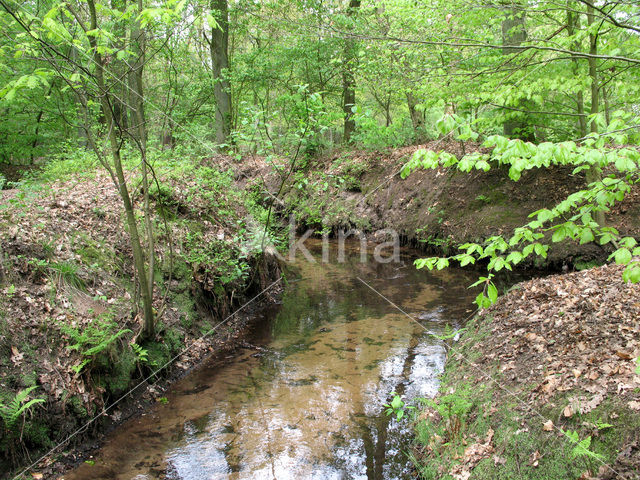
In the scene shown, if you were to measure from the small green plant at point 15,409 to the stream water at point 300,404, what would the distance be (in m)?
0.70

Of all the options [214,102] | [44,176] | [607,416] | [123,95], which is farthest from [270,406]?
[214,102]

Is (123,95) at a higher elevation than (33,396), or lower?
higher

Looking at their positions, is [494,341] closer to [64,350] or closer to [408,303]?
[408,303]

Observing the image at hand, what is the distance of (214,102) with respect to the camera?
58.8 ft

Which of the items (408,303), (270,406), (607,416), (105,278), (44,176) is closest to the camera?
(607,416)

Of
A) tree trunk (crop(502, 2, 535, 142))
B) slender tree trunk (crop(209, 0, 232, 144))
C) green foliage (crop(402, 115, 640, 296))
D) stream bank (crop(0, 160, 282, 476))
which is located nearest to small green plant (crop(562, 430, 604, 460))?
green foliage (crop(402, 115, 640, 296))

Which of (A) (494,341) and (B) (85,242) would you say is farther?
(B) (85,242)

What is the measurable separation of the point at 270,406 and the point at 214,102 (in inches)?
619

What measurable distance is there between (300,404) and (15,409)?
112 inches

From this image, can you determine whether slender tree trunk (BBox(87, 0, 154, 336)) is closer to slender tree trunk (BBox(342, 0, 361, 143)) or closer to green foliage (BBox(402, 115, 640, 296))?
green foliage (BBox(402, 115, 640, 296))

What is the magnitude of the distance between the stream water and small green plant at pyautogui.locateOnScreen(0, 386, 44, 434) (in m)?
0.70

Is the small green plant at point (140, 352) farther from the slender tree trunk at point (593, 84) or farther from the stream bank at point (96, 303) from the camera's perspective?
the slender tree trunk at point (593, 84)

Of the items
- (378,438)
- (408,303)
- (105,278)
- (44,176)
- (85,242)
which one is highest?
(44,176)

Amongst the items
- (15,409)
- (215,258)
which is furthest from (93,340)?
(215,258)
